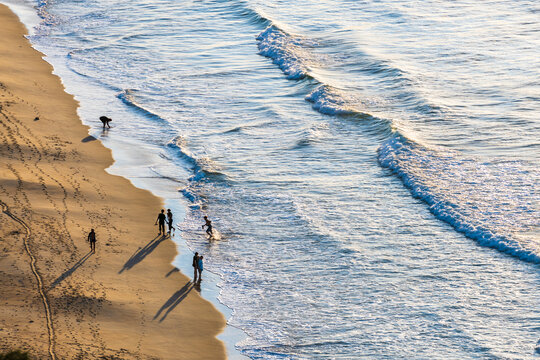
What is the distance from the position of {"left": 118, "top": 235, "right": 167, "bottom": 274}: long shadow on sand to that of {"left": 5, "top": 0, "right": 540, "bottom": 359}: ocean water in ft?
4.09

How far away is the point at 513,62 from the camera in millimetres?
37438

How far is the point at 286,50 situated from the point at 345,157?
15.4 meters

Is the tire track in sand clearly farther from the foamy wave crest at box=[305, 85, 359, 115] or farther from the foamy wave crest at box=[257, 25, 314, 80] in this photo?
the foamy wave crest at box=[257, 25, 314, 80]

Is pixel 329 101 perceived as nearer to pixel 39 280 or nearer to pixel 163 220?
pixel 163 220

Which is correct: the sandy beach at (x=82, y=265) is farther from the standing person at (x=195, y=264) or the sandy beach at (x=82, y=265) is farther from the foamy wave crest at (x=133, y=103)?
the foamy wave crest at (x=133, y=103)

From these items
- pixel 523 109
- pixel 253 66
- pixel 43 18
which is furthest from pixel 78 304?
pixel 43 18

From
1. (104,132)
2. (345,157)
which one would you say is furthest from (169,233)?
(104,132)

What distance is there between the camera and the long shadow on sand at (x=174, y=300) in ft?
58.7

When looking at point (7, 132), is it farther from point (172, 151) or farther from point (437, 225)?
point (437, 225)

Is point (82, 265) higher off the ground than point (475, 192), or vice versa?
point (475, 192)

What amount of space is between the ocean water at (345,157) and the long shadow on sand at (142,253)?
1247 mm

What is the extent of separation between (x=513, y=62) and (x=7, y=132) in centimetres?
2611

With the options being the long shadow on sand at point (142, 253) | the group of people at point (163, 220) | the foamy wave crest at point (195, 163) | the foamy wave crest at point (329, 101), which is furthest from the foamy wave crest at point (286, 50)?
the long shadow on sand at point (142, 253)

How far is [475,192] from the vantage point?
2445 centimetres
